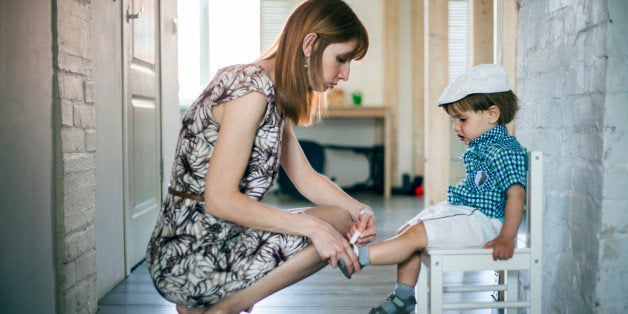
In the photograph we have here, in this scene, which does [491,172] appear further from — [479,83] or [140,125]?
[140,125]

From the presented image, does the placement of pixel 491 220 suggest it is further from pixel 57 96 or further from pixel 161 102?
pixel 161 102

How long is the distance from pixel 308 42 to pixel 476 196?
70 centimetres

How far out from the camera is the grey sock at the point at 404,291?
68.6 inches

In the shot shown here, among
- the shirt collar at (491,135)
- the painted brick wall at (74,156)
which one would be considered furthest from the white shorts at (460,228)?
the painted brick wall at (74,156)

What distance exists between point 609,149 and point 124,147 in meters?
1.86

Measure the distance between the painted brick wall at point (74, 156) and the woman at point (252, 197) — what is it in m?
0.49

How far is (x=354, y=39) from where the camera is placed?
4.80 ft

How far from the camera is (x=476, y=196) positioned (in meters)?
1.79

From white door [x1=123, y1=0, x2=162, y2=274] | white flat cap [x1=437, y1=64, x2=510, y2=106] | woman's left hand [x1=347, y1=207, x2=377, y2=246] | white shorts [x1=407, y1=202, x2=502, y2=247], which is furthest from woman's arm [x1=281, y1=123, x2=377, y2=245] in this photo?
white door [x1=123, y1=0, x2=162, y2=274]

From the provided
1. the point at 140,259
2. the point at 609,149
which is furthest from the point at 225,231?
the point at 140,259

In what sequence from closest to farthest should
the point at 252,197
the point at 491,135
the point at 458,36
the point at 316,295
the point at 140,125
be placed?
the point at 252,197 → the point at 491,135 → the point at 316,295 → the point at 140,125 → the point at 458,36

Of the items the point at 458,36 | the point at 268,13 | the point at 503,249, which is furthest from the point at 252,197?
the point at 458,36

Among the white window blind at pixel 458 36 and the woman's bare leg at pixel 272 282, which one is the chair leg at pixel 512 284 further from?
the white window blind at pixel 458 36

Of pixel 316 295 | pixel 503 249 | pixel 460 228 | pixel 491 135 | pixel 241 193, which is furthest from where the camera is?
pixel 316 295
